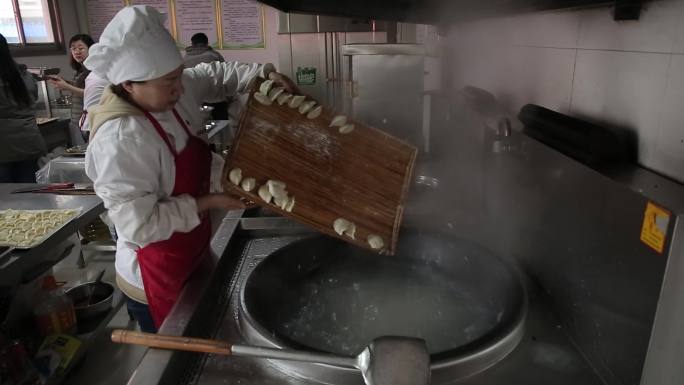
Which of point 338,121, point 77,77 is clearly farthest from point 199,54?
point 338,121

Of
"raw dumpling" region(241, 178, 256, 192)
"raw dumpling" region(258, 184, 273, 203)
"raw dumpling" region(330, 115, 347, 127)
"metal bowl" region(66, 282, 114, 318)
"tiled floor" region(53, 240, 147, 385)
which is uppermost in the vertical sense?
"raw dumpling" region(330, 115, 347, 127)

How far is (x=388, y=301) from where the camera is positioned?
1.30 metres

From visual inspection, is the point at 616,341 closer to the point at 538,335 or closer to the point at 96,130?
the point at 538,335

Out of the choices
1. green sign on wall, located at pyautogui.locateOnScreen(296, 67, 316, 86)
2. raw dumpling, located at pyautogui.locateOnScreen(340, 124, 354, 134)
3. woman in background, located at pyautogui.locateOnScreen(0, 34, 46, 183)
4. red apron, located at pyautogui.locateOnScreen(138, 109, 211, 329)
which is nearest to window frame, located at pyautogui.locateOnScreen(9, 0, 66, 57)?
woman in background, located at pyautogui.locateOnScreen(0, 34, 46, 183)

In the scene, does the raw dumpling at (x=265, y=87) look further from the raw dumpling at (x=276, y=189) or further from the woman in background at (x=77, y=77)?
the woman in background at (x=77, y=77)

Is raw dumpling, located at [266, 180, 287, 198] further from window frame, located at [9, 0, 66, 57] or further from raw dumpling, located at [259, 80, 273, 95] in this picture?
window frame, located at [9, 0, 66, 57]

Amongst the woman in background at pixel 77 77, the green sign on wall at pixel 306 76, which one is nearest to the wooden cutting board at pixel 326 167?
the green sign on wall at pixel 306 76

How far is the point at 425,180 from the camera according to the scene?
185 cm

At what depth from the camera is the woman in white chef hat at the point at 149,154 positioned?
1240 millimetres

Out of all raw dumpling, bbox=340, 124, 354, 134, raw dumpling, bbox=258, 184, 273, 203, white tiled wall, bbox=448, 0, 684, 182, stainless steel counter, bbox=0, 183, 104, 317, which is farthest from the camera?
stainless steel counter, bbox=0, 183, 104, 317

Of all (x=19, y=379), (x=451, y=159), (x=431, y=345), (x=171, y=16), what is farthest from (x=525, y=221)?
(x=171, y=16)

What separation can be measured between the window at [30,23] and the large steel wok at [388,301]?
5613mm

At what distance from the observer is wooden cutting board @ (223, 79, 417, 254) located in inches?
44.2

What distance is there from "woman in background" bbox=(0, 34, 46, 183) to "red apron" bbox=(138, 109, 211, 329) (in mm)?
2299
